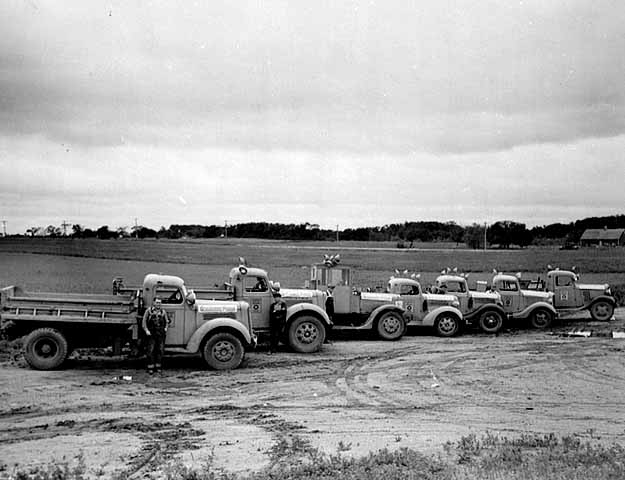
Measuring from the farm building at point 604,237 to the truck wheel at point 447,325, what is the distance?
6791cm

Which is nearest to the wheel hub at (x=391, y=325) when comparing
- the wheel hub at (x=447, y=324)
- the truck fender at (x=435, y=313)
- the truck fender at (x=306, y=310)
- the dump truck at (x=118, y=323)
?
the truck fender at (x=435, y=313)

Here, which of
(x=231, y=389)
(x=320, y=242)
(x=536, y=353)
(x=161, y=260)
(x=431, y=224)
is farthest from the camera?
(x=431, y=224)

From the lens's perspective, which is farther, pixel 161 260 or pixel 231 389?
pixel 161 260

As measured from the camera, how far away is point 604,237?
84750mm

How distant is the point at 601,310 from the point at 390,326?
9.78 metres

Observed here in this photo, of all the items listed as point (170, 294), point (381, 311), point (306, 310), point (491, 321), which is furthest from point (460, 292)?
point (170, 294)

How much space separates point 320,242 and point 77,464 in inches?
2572

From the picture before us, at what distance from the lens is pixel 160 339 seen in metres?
14.1

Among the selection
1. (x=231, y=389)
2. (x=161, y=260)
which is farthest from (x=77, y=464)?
(x=161, y=260)

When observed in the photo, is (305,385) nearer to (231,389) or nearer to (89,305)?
(231,389)

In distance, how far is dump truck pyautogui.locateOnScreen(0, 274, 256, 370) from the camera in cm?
1395

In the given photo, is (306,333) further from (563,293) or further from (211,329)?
(563,293)

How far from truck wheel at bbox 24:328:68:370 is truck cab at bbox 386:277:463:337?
35.4 ft

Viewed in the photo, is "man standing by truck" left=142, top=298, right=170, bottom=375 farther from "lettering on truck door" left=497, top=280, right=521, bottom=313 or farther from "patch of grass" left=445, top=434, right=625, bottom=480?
"lettering on truck door" left=497, top=280, right=521, bottom=313
